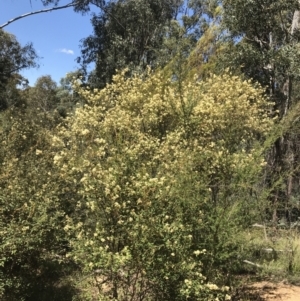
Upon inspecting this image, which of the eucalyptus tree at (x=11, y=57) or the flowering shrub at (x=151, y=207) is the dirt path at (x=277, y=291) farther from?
the eucalyptus tree at (x=11, y=57)

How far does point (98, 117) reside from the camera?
7.19 metres

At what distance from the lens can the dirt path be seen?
598cm

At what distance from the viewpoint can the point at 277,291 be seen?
20.4 feet

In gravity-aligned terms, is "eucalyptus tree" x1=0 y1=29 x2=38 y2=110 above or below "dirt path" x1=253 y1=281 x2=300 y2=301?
above

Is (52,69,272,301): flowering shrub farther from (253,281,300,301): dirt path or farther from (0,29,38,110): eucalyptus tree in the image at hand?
(0,29,38,110): eucalyptus tree

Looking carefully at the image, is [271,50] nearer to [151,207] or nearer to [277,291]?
[277,291]

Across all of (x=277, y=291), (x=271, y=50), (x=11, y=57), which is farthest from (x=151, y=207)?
(x=11, y=57)

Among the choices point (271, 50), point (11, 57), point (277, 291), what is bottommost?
point (277, 291)

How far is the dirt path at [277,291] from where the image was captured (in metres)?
5.98

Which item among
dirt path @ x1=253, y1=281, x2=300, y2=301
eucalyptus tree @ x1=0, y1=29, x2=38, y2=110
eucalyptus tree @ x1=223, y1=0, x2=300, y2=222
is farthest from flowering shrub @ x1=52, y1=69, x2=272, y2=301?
eucalyptus tree @ x1=0, y1=29, x2=38, y2=110

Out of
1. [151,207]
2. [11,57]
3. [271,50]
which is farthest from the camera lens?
[11,57]

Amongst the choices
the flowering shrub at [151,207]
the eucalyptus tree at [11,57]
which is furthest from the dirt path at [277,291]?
the eucalyptus tree at [11,57]

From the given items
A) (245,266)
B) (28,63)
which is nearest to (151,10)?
(28,63)

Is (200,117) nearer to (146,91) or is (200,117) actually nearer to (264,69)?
(146,91)
